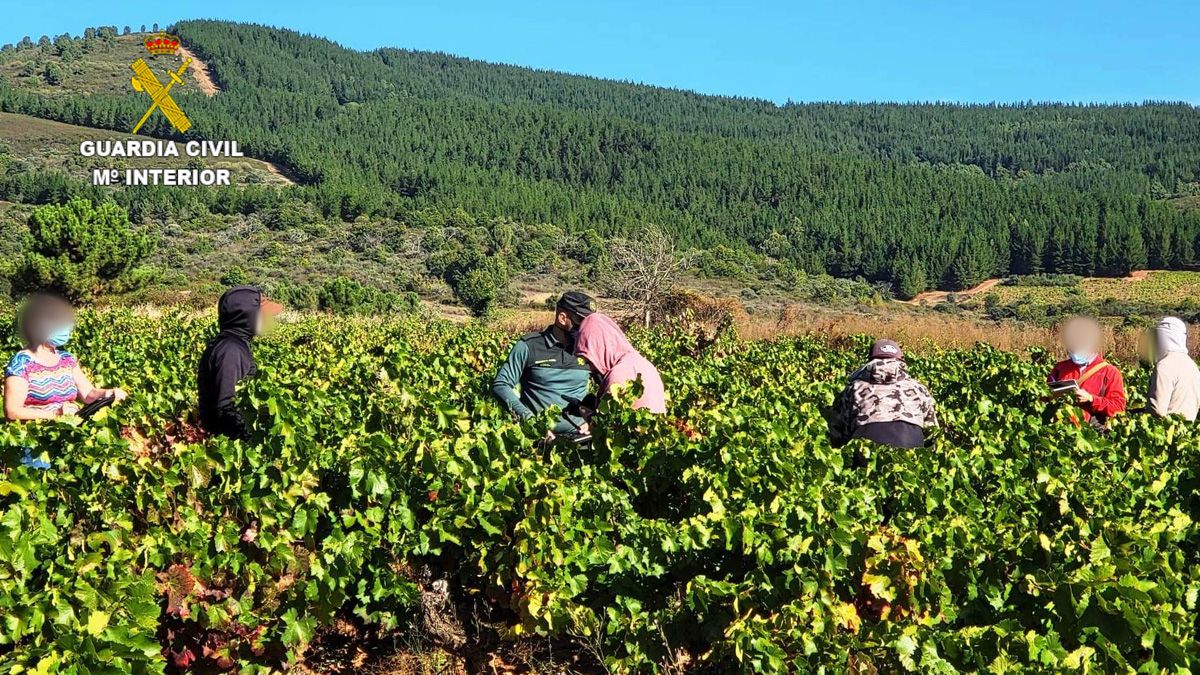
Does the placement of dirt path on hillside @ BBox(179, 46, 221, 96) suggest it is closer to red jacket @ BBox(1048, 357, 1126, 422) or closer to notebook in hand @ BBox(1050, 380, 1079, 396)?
red jacket @ BBox(1048, 357, 1126, 422)

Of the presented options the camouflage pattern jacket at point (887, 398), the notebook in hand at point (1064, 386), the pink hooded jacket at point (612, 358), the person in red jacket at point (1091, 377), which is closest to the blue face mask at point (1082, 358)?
the person in red jacket at point (1091, 377)

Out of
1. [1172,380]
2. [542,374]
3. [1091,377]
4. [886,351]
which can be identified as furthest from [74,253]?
[1172,380]

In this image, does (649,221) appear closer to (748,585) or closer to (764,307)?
(764,307)

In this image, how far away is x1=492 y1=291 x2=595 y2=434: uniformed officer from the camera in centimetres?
560

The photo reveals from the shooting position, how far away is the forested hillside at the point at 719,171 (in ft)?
297

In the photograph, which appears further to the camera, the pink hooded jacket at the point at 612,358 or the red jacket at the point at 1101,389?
the red jacket at the point at 1101,389

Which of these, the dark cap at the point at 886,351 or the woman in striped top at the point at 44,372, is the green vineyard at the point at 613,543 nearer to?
the woman in striped top at the point at 44,372

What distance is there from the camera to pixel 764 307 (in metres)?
54.3

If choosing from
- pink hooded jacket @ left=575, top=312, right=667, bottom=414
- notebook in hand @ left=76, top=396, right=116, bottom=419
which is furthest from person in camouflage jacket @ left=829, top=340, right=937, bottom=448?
notebook in hand @ left=76, top=396, right=116, bottom=419

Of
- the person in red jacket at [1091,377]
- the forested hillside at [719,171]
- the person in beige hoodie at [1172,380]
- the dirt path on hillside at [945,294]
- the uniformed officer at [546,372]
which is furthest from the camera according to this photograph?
the forested hillside at [719,171]

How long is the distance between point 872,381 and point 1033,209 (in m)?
111

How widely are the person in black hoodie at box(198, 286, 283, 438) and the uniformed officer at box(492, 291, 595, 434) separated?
1298 millimetres

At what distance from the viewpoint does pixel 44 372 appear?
16.0ft

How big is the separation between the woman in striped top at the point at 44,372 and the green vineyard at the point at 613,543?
334mm
